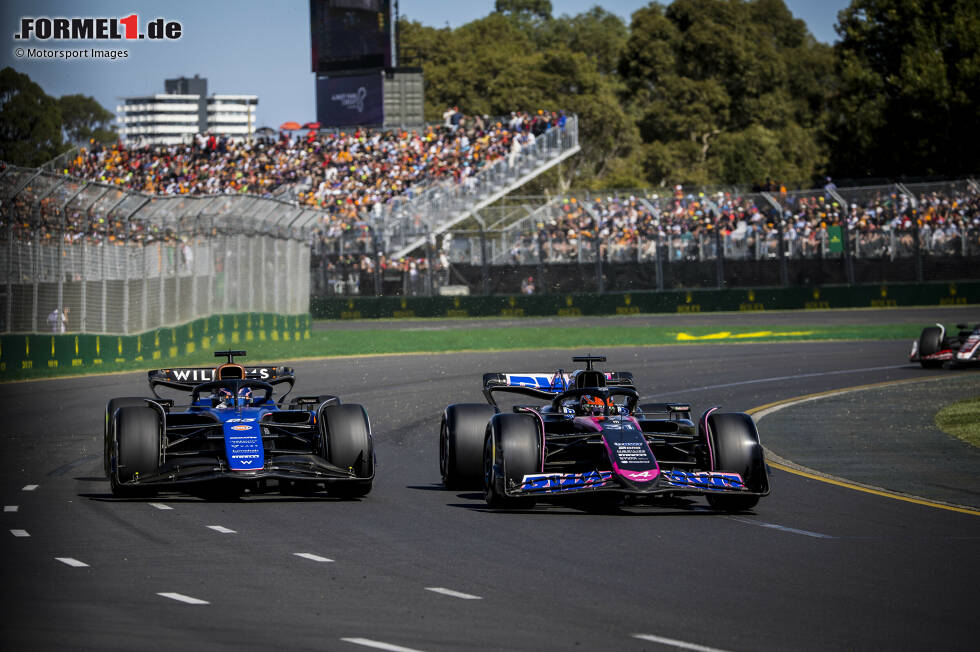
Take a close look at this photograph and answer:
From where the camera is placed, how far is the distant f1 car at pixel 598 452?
1091 cm

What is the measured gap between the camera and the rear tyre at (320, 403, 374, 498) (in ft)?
39.7

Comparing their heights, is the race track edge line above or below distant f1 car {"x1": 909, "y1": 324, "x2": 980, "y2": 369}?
below

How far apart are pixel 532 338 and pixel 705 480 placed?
25.2 meters

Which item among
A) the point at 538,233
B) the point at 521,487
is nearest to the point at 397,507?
the point at 521,487

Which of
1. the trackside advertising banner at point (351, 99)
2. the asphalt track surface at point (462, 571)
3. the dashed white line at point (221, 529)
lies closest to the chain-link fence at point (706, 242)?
the trackside advertising banner at point (351, 99)

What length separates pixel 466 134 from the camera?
59.6m

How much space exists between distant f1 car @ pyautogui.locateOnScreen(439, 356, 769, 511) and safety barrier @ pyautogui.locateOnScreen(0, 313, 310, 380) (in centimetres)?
1310

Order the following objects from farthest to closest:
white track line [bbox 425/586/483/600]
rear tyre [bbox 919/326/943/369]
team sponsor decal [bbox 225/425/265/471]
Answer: rear tyre [bbox 919/326/943/369], team sponsor decal [bbox 225/425/265/471], white track line [bbox 425/586/483/600]

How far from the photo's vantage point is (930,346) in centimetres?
2638

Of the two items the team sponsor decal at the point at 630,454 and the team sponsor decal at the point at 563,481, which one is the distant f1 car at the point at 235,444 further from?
the team sponsor decal at the point at 630,454

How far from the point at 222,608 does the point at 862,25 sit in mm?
57628

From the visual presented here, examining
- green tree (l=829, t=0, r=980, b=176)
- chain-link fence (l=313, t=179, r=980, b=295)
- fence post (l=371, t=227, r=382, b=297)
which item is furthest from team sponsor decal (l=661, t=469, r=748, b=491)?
green tree (l=829, t=0, r=980, b=176)

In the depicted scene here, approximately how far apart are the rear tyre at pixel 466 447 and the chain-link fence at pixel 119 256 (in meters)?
11.2

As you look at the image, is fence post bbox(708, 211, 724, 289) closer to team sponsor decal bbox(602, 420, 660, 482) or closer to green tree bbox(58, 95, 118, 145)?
team sponsor decal bbox(602, 420, 660, 482)
